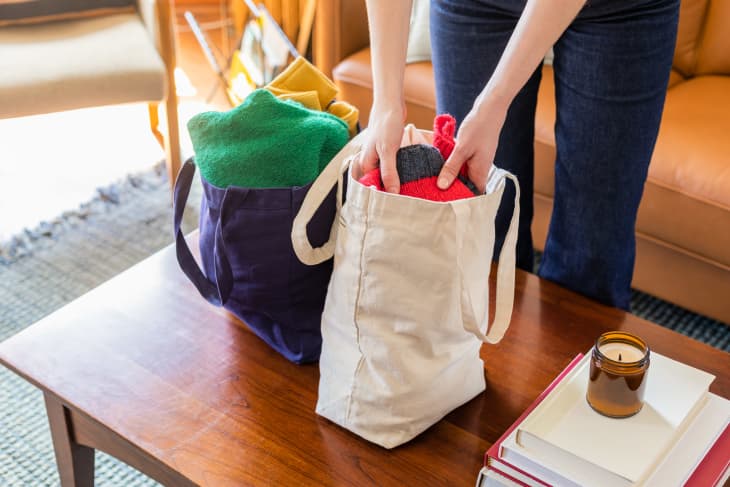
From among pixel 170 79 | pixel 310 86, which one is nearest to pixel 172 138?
pixel 170 79

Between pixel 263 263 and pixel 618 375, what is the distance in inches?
17.1

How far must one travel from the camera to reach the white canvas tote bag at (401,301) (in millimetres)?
856

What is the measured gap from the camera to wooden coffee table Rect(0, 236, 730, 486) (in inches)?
37.1

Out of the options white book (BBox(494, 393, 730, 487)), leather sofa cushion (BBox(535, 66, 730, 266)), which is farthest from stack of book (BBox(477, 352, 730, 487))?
leather sofa cushion (BBox(535, 66, 730, 266))

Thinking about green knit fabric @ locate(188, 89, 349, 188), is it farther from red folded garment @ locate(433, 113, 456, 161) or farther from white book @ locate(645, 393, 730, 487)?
white book @ locate(645, 393, 730, 487)

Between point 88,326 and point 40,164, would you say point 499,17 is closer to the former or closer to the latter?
point 88,326

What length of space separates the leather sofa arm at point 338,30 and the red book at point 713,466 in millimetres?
1401

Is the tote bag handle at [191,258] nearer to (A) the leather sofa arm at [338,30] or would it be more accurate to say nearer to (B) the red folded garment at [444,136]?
(B) the red folded garment at [444,136]

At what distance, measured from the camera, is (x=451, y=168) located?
92 centimetres

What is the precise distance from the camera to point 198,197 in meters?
2.11

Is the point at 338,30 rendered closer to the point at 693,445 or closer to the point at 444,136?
the point at 444,136

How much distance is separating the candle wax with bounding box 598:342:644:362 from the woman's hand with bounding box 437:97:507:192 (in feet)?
0.73

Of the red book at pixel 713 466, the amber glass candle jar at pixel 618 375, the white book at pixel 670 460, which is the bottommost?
the red book at pixel 713 466

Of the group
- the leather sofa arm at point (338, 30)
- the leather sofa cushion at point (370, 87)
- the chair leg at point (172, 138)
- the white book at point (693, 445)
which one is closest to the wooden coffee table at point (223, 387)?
the white book at point (693, 445)
